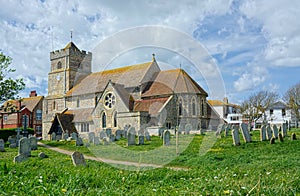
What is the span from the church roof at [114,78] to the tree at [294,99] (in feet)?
85.1

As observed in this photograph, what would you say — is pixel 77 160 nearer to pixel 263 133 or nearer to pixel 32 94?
pixel 263 133

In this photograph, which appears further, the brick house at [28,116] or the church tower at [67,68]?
the brick house at [28,116]

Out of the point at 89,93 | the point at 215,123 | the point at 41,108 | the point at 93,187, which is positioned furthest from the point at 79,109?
the point at 93,187

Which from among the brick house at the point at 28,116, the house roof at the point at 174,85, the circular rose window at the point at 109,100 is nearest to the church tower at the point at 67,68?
the brick house at the point at 28,116

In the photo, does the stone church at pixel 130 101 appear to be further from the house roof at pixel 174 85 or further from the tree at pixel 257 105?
the tree at pixel 257 105

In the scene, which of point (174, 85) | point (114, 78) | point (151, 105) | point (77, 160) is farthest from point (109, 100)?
point (77, 160)

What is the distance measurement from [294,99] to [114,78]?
32.0 meters

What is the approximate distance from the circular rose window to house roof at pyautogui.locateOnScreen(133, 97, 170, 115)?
2.87 meters

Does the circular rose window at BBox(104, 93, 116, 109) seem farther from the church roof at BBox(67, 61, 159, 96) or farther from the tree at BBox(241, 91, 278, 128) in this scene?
the tree at BBox(241, 91, 278, 128)

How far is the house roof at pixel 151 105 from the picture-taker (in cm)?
3541

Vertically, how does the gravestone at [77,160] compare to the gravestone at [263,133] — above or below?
below

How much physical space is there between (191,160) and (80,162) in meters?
4.69

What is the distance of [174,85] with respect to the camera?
3766 cm

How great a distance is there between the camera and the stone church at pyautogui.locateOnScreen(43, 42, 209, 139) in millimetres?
35594
